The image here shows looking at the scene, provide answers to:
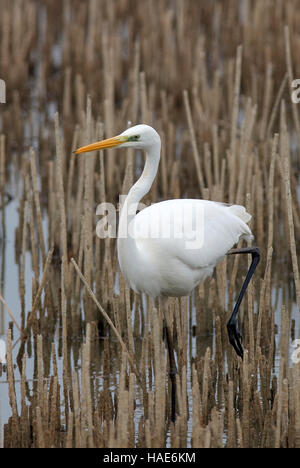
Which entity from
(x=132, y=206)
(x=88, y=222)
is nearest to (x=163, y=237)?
(x=132, y=206)

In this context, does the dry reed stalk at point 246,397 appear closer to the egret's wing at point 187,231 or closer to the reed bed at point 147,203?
the reed bed at point 147,203

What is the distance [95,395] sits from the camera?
4.75 meters

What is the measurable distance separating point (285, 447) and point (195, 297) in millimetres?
1942

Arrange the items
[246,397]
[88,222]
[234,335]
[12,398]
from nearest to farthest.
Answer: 1. [12,398]
2. [246,397]
3. [234,335]
4. [88,222]

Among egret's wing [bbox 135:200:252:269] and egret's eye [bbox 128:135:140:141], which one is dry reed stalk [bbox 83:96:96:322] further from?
egret's eye [bbox 128:135:140:141]

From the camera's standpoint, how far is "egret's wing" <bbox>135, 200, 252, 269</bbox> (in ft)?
14.5

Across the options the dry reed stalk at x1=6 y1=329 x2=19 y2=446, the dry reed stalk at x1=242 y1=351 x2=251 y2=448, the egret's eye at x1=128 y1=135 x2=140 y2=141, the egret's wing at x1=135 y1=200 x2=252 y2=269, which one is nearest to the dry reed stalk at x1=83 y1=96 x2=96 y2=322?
the egret's wing at x1=135 y1=200 x2=252 y2=269

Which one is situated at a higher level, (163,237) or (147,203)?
(147,203)

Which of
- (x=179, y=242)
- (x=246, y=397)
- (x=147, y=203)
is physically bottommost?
(x=246, y=397)

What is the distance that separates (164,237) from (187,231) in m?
0.17

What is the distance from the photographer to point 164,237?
4.39 m

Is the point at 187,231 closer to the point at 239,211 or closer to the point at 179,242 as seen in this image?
the point at 179,242

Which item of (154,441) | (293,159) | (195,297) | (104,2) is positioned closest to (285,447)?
(154,441)

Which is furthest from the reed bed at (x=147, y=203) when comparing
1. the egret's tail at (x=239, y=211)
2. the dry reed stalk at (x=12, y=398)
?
the egret's tail at (x=239, y=211)
